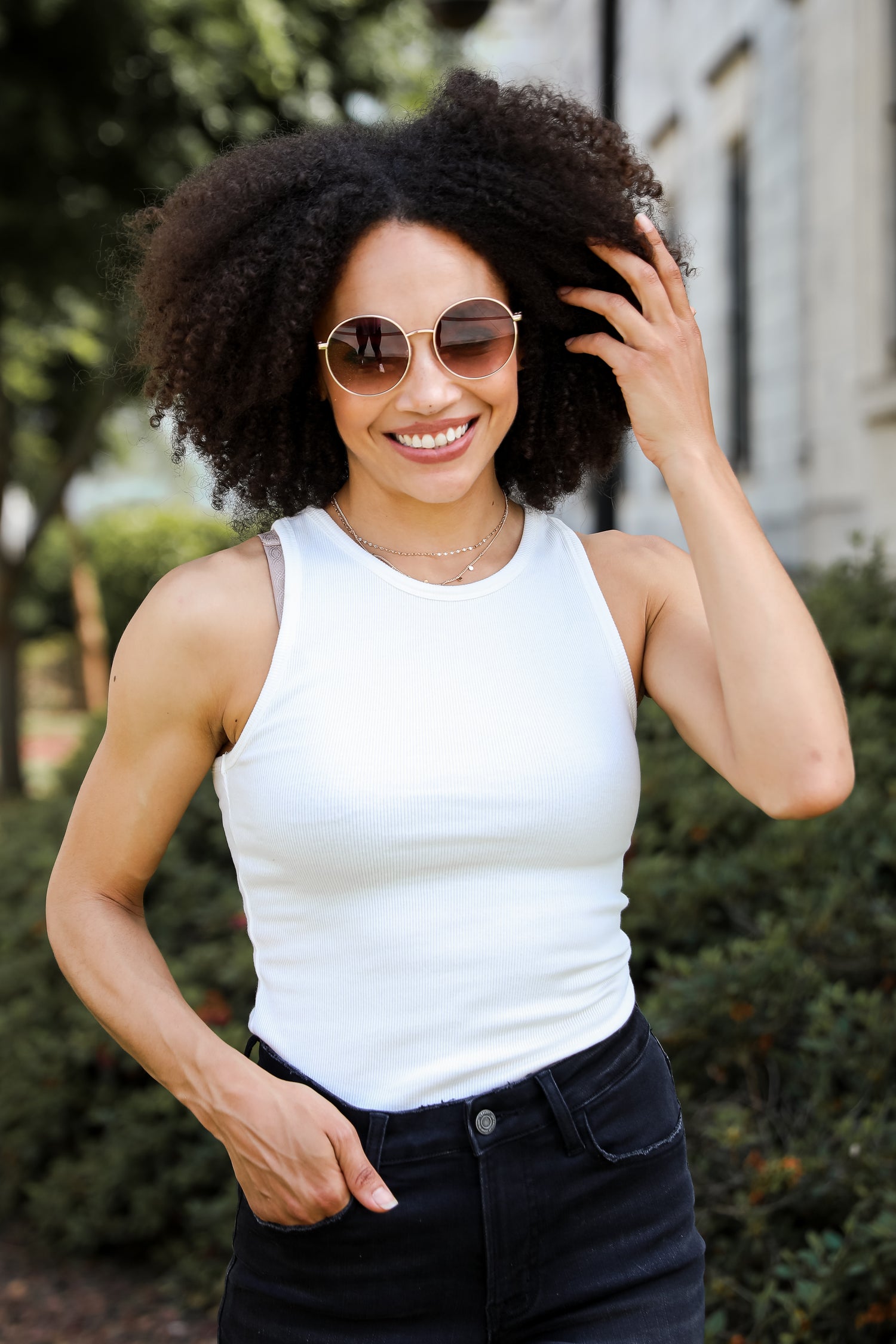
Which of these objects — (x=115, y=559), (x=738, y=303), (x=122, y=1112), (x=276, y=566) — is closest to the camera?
(x=276, y=566)

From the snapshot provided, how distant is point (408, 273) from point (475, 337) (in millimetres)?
135

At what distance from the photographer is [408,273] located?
6.11ft

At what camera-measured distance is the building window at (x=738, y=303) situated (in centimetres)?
980

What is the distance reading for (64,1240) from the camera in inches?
155

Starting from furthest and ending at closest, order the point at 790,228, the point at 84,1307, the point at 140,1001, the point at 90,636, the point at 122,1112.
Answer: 1. the point at 90,636
2. the point at 790,228
3. the point at 122,1112
4. the point at 84,1307
5. the point at 140,1001

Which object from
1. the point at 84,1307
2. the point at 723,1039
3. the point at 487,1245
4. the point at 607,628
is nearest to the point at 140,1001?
the point at 487,1245

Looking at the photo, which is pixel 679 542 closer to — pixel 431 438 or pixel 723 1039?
pixel 723 1039

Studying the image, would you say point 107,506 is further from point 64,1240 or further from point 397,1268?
point 397,1268

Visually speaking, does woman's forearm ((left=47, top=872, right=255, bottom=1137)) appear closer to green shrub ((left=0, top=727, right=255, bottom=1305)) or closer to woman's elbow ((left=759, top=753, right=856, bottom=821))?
woman's elbow ((left=759, top=753, right=856, bottom=821))

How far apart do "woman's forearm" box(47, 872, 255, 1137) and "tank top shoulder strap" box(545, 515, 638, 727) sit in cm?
70

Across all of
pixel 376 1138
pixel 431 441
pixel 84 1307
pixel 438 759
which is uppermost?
pixel 431 441

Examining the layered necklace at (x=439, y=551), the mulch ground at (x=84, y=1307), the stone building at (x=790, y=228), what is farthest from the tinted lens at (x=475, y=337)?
the mulch ground at (x=84, y=1307)

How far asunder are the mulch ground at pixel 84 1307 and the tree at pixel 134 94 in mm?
4329

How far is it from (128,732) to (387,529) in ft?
1.58
